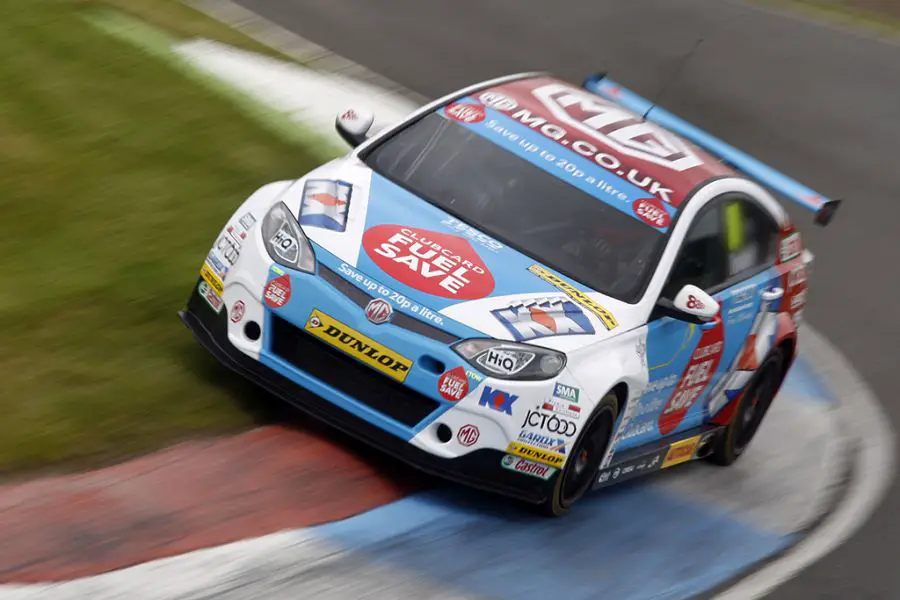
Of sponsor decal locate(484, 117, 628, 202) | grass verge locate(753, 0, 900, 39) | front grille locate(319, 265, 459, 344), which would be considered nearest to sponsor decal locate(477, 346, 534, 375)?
front grille locate(319, 265, 459, 344)

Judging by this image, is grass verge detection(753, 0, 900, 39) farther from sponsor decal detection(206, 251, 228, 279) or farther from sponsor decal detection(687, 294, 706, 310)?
sponsor decal detection(206, 251, 228, 279)

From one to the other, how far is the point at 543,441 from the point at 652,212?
59.6 inches

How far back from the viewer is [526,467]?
22.3ft

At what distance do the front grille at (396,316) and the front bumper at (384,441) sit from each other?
1.30ft

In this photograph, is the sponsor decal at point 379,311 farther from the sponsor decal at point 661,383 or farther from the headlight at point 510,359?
the sponsor decal at point 661,383

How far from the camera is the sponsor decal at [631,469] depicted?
7492 millimetres

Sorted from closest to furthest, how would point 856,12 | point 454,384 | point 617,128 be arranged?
point 454,384, point 617,128, point 856,12

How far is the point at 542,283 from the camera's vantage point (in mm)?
7156

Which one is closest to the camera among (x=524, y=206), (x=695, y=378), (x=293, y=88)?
(x=524, y=206)

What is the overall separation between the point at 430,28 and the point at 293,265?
9548 millimetres

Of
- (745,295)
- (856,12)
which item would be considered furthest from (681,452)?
(856,12)

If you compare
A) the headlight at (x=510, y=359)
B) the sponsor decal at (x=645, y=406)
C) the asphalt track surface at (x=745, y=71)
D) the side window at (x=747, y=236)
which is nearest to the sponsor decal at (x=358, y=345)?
the headlight at (x=510, y=359)

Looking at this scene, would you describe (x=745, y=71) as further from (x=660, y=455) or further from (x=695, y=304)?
(x=695, y=304)

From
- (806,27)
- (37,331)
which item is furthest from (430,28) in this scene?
(37,331)
